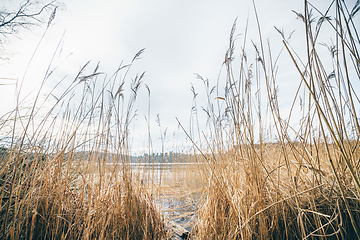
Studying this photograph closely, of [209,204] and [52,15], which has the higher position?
[52,15]

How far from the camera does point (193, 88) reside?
201 cm

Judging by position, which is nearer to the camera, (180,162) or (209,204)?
(209,204)

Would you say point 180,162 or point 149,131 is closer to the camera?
point 149,131

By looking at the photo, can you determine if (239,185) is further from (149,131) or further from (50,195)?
(50,195)

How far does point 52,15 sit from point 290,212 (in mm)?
2189

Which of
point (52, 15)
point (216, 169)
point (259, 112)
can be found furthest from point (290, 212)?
point (52, 15)

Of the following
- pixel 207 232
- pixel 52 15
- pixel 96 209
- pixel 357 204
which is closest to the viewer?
pixel 357 204

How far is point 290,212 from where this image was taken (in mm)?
1140

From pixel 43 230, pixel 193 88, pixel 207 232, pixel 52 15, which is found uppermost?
pixel 52 15

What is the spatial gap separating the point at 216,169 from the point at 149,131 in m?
0.81

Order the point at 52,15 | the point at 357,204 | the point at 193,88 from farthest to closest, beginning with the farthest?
the point at 193,88 < the point at 52,15 < the point at 357,204

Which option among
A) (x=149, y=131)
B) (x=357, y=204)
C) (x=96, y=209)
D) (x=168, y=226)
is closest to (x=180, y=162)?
(x=168, y=226)

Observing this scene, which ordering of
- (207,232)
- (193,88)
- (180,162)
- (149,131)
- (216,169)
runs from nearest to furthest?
(207,232) → (216,169) → (149,131) → (193,88) → (180,162)

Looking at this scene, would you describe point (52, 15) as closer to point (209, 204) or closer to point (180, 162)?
point (209, 204)
